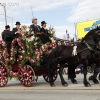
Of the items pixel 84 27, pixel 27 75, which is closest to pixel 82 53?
pixel 27 75

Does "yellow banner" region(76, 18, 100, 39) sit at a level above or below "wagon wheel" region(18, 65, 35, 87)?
above

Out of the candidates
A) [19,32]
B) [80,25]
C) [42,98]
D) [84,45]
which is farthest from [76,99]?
[80,25]

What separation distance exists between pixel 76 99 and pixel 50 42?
467 centimetres

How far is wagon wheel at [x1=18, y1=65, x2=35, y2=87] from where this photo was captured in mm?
11320

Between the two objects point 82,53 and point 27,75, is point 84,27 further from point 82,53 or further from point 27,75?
point 82,53

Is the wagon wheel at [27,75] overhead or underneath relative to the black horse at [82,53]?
underneath

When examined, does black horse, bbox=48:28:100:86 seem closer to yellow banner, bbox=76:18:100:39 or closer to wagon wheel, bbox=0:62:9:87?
wagon wheel, bbox=0:62:9:87

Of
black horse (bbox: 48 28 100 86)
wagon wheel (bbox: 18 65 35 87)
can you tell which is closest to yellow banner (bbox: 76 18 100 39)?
black horse (bbox: 48 28 100 86)

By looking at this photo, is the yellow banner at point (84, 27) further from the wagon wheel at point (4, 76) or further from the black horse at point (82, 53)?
the black horse at point (82, 53)

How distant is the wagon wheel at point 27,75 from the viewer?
1132 cm

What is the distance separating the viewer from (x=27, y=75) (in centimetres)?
1135

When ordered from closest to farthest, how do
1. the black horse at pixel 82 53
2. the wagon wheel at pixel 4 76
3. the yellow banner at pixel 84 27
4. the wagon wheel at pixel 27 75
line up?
1. the black horse at pixel 82 53
2. the wagon wheel at pixel 27 75
3. the wagon wheel at pixel 4 76
4. the yellow banner at pixel 84 27

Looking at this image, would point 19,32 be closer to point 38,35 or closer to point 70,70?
point 38,35

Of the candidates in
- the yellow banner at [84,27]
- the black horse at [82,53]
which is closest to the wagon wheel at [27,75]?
the black horse at [82,53]
